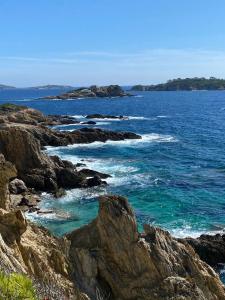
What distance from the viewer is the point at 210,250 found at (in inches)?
1389

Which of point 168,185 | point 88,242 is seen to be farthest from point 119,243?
point 168,185

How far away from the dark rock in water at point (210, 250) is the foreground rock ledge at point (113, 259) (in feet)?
42.0

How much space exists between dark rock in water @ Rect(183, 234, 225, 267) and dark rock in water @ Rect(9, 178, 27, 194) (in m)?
19.1

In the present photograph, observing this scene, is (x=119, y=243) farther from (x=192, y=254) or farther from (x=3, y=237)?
(x=3, y=237)

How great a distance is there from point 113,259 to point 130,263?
72cm

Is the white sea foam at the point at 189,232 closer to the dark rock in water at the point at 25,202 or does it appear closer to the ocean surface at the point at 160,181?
the ocean surface at the point at 160,181

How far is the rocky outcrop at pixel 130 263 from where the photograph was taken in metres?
19.5

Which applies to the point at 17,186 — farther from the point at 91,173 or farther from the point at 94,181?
the point at 91,173

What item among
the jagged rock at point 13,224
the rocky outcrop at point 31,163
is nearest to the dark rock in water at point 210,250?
the jagged rock at point 13,224

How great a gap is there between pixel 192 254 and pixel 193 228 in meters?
19.6

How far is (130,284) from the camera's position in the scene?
65.5 feet

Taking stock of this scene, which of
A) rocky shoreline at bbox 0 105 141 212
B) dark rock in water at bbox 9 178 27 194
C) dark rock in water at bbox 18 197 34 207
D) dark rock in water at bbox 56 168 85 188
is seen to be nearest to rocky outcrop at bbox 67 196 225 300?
dark rock in water at bbox 18 197 34 207

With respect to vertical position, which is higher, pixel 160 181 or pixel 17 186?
pixel 17 186

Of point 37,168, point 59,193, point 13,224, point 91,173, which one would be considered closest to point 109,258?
point 13,224
